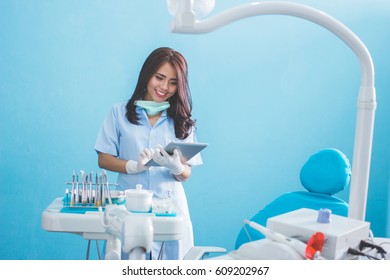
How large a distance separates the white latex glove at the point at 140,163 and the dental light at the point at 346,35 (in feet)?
3.21

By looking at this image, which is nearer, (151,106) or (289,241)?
(289,241)

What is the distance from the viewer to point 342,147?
3.54m

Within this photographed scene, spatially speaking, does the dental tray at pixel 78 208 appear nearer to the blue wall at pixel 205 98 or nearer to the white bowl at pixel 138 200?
the white bowl at pixel 138 200

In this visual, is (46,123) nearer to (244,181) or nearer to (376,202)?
(244,181)

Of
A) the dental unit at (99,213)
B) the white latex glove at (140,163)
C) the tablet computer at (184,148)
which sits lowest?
the dental unit at (99,213)

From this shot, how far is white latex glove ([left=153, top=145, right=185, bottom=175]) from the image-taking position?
7.17 ft

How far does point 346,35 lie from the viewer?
116cm

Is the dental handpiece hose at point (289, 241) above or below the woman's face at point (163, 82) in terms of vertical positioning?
below

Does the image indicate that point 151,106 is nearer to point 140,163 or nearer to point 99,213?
point 140,163

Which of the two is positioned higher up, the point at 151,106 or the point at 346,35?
the point at 346,35

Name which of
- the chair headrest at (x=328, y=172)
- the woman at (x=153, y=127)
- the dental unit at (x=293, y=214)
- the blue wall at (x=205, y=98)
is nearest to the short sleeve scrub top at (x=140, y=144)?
the woman at (x=153, y=127)

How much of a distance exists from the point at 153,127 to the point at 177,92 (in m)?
0.21

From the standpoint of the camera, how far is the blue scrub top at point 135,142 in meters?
2.35

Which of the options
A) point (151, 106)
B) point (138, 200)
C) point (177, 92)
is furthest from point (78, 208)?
point (177, 92)
